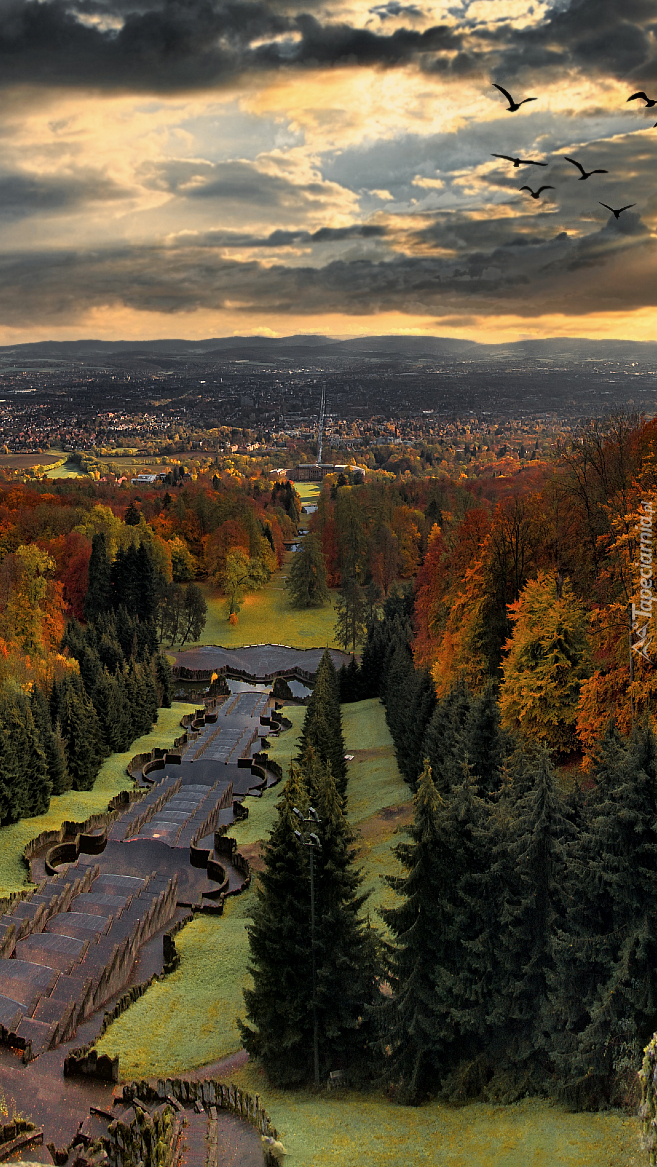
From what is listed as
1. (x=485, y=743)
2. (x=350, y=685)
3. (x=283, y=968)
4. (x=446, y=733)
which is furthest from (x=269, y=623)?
(x=283, y=968)

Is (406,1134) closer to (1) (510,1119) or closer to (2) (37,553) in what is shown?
(1) (510,1119)

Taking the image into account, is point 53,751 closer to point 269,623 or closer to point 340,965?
point 340,965

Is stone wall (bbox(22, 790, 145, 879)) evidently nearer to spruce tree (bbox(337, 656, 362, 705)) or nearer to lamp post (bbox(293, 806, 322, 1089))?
lamp post (bbox(293, 806, 322, 1089))

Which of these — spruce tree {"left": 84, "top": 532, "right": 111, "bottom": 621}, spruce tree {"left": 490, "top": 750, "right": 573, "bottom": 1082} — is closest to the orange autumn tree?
spruce tree {"left": 490, "top": 750, "right": 573, "bottom": 1082}

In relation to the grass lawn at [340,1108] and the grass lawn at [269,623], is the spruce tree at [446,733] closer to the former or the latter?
the grass lawn at [340,1108]

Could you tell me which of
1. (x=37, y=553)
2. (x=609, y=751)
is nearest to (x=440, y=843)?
(x=609, y=751)

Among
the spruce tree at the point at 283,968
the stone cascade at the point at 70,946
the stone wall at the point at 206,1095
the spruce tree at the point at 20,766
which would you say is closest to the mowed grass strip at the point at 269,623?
the spruce tree at the point at 20,766
